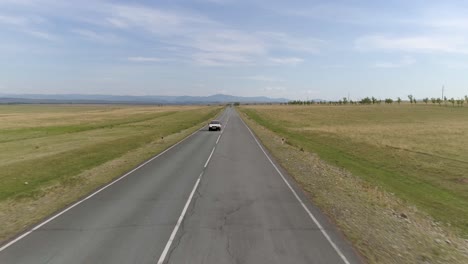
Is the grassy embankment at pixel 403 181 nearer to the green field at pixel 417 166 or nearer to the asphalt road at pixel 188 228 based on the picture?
the green field at pixel 417 166

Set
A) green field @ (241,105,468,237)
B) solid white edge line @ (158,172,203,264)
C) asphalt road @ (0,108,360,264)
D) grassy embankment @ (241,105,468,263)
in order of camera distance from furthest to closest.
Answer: green field @ (241,105,468,237) → grassy embankment @ (241,105,468,263) → asphalt road @ (0,108,360,264) → solid white edge line @ (158,172,203,264)

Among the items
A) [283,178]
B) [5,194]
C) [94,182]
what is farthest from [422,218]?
[5,194]

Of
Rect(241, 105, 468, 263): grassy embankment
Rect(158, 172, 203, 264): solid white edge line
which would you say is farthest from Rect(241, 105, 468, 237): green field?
Rect(158, 172, 203, 264): solid white edge line

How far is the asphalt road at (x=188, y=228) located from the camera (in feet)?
27.5

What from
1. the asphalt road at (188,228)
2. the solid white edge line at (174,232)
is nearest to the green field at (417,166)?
the asphalt road at (188,228)

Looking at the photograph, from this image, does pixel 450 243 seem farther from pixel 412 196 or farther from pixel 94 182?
pixel 94 182

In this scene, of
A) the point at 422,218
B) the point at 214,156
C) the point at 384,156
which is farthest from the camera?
the point at 384,156

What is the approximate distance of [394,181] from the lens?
2120 cm

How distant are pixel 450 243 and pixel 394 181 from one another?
11.5 metres

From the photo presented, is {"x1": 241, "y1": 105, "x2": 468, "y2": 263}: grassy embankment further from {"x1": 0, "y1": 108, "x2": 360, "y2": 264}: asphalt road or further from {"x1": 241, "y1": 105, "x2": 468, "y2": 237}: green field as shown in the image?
{"x1": 0, "y1": 108, "x2": 360, "y2": 264}: asphalt road

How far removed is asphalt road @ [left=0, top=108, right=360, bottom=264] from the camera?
8.37 metres

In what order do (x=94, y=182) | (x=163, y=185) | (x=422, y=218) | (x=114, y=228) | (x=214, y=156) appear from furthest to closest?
(x=214, y=156), (x=94, y=182), (x=163, y=185), (x=422, y=218), (x=114, y=228)

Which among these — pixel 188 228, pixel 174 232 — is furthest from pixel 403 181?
pixel 174 232

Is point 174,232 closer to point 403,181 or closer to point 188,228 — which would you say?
point 188,228
